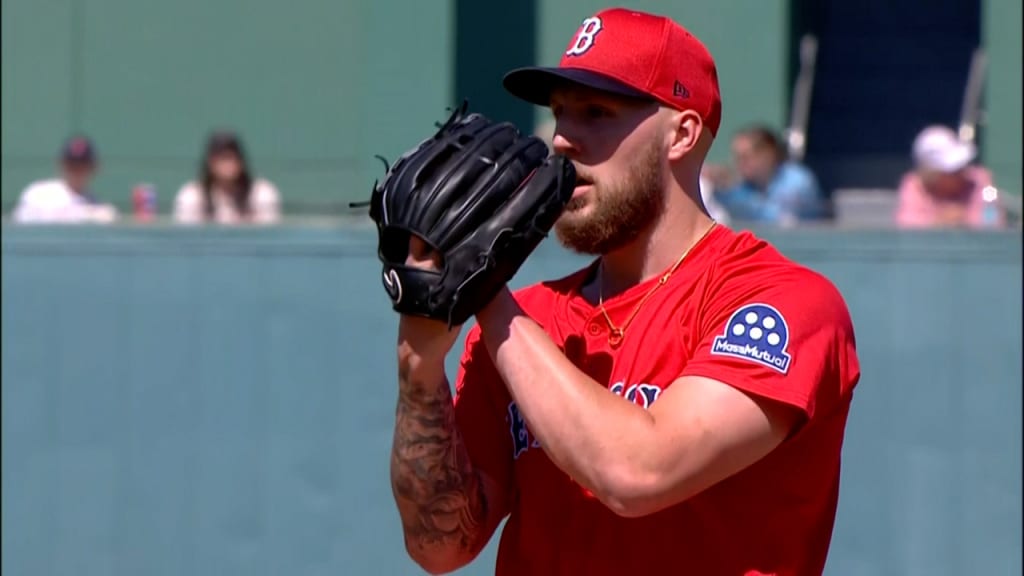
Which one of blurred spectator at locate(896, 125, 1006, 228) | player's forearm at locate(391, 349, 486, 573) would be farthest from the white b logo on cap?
blurred spectator at locate(896, 125, 1006, 228)

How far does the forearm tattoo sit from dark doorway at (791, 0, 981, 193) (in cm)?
749

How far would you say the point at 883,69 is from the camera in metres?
10.3

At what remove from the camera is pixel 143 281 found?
7051mm

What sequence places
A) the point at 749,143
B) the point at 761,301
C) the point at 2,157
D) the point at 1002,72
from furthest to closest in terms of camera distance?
the point at 2,157
the point at 1002,72
the point at 749,143
the point at 761,301

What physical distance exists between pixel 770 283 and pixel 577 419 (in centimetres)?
44

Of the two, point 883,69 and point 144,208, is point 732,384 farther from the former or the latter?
point 883,69

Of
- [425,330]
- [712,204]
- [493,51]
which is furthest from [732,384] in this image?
[493,51]

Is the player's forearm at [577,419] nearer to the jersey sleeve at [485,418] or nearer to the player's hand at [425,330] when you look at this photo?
the player's hand at [425,330]

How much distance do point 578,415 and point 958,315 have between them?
425 centimetres

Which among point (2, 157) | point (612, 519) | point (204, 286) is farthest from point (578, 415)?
point (2, 157)

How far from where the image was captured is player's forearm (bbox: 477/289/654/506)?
2.51 m

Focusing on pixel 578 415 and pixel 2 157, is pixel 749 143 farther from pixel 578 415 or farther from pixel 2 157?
pixel 578 415

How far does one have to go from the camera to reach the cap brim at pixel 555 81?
279 cm

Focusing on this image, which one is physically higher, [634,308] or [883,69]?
[634,308]
